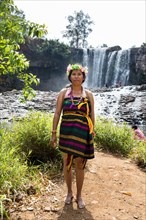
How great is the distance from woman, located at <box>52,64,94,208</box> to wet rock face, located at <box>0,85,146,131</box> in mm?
12458

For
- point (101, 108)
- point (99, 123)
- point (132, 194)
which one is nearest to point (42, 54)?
point (101, 108)

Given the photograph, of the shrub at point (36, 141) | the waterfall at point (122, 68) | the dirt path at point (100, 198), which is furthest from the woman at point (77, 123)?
the waterfall at point (122, 68)

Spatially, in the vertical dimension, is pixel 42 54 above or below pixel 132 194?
above

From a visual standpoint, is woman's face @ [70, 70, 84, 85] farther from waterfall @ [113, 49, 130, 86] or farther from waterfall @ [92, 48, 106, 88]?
waterfall @ [92, 48, 106, 88]

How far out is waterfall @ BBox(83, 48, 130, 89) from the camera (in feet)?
93.6

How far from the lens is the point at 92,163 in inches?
163

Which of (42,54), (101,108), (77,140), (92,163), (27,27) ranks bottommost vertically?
(101,108)

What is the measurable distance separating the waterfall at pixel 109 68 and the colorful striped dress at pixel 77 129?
986 inches

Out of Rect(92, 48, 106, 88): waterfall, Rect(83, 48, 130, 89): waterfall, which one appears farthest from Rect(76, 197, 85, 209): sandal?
Rect(92, 48, 106, 88): waterfall

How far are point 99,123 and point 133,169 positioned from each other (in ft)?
4.76

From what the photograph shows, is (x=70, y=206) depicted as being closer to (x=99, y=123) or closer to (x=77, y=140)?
(x=77, y=140)

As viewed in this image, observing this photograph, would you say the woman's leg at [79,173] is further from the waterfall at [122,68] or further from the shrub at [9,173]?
the waterfall at [122,68]

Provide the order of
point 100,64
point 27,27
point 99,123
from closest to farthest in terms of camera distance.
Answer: point 27,27 → point 99,123 → point 100,64

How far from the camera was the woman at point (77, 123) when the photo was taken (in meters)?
2.66
